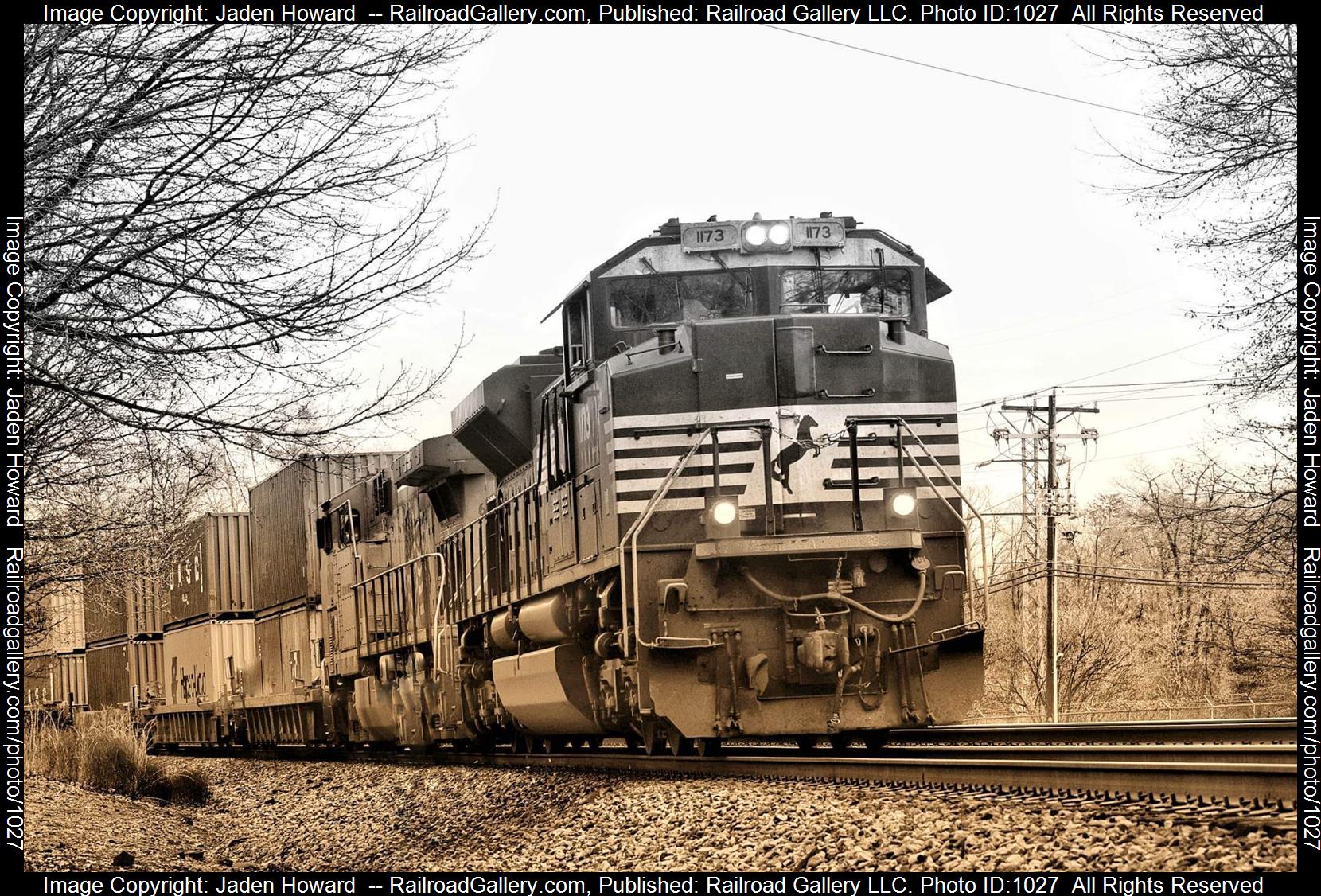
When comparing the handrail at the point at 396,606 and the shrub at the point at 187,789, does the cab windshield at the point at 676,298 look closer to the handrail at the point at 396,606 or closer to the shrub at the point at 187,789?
the handrail at the point at 396,606

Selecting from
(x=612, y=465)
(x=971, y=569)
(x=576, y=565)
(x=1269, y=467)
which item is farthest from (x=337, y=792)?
(x=1269, y=467)

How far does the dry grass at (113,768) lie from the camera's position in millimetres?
17047

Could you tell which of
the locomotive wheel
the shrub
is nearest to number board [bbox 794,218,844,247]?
the locomotive wheel

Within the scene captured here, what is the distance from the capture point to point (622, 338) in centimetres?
1256

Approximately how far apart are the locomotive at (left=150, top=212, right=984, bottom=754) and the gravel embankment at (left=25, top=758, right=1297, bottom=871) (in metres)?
0.95

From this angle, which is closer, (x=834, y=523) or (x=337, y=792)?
(x=834, y=523)

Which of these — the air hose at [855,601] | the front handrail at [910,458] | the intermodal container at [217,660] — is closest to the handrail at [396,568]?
the intermodal container at [217,660]

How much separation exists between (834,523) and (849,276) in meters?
2.17

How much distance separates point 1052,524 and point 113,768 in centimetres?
2108

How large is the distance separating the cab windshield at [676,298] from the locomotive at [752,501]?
2cm

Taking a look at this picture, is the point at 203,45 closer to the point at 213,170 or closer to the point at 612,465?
the point at 213,170

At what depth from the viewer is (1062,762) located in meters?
8.49

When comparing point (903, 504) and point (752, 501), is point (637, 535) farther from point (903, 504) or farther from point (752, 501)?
point (903, 504)

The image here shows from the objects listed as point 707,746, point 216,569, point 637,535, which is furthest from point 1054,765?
point 216,569
